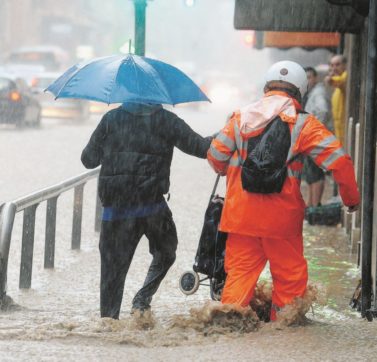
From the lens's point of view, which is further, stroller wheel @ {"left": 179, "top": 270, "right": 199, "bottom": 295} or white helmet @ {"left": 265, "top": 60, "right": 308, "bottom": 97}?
stroller wheel @ {"left": 179, "top": 270, "right": 199, "bottom": 295}

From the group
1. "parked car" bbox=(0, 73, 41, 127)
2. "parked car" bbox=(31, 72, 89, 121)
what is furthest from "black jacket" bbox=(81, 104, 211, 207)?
"parked car" bbox=(31, 72, 89, 121)

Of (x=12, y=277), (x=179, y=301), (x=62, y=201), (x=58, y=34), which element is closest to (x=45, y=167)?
(x=62, y=201)

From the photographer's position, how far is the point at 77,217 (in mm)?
10961

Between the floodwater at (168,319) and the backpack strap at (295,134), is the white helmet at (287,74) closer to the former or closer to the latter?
the backpack strap at (295,134)

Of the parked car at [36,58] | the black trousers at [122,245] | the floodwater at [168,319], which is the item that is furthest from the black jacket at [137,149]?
the parked car at [36,58]

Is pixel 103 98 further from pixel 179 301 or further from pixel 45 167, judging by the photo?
pixel 45 167

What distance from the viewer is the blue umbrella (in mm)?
6797

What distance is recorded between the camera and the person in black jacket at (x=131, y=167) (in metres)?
6.68

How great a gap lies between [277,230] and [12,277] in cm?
380

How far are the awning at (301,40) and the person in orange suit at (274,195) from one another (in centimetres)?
1234

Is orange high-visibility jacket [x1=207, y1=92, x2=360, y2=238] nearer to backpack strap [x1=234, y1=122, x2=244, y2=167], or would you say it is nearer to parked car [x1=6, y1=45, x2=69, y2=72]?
backpack strap [x1=234, y1=122, x2=244, y2=167]

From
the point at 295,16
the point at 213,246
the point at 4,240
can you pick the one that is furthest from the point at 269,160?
the point at 295,16

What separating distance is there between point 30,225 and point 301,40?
38.7 ft

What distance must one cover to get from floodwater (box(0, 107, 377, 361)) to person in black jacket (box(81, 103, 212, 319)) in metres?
0.47
